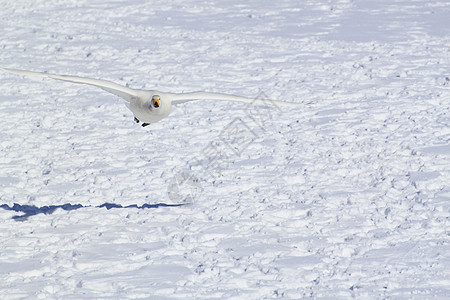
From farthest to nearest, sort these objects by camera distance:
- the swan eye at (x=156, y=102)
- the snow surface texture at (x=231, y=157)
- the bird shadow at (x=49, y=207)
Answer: the bird shadow at (x=49, y=207) → the snow surface texture at (x=231, y=157) → the swan eye at (x=156, y=102)

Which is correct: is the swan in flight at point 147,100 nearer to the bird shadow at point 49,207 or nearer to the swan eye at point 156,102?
the swan eye at point 156,102

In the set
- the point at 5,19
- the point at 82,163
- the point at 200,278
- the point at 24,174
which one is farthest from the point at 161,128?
the point at 5,19

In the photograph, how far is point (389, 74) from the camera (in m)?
9.73

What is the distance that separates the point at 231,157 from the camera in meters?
7.87

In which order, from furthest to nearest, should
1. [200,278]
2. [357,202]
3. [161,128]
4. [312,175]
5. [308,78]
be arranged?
[308,78] → [161,128] → [312,175] → [357,202] → [200,278]

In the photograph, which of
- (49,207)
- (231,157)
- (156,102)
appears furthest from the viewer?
(231,157)

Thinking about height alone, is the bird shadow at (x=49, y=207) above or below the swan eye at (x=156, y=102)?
below

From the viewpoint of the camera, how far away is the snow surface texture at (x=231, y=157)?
19.1 feet

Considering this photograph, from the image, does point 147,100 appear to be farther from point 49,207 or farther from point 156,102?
point 49,207

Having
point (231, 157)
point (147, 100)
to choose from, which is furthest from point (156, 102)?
point (231, 157)

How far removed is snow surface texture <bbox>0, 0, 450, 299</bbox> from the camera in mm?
5820

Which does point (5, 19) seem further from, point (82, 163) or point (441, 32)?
point (441, 32)

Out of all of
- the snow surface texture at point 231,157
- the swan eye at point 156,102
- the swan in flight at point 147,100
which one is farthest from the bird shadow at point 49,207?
the swan eye at point 156,102

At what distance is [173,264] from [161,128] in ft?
9.36
